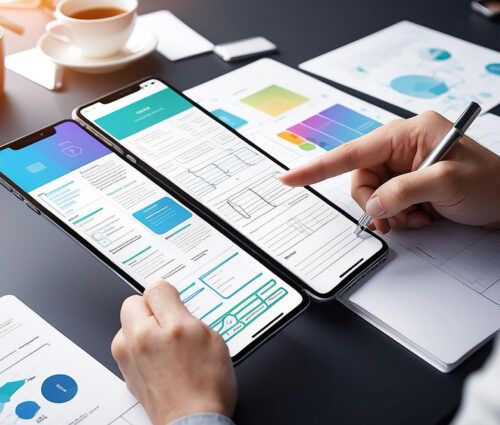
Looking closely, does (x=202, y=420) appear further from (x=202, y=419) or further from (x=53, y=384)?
(x=53, y=384)

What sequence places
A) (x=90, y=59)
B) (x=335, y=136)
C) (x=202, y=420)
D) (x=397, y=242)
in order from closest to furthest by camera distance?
(x=202, y=420) → (x=397, y=242) → (x=335, y=136) → (x=90, y=59)

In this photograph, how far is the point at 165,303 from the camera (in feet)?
1.96

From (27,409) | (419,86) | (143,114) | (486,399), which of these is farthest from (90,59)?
(486,399)

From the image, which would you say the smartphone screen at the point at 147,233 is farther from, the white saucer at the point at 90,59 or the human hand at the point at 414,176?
the white saucer at the point at 90,59

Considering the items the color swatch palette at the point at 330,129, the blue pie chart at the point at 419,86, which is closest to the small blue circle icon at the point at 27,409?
the color swatch palette at the point at 330,129

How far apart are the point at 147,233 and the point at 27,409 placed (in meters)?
0.21

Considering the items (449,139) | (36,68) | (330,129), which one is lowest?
(36,68)

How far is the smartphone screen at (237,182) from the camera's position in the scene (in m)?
0.70

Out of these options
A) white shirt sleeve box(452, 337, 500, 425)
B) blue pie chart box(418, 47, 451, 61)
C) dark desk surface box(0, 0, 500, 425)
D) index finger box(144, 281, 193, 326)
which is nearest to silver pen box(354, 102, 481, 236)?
dark desk surface box(0, 0, 500, 425)

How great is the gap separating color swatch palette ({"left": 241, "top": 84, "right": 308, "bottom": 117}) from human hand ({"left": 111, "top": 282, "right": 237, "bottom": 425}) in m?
0.47

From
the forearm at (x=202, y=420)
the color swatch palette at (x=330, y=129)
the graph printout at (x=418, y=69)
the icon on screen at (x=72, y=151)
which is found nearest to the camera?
the forearm at (x=202, y=420)

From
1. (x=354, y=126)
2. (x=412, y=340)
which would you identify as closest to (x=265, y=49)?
(x=354, y=126)

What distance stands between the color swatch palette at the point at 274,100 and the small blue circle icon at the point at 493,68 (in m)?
0.35

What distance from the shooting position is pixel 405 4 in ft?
4.41
